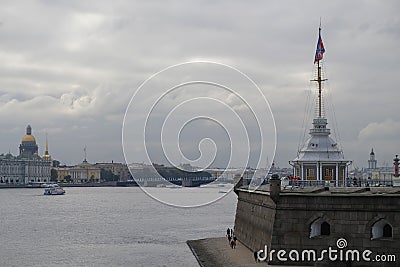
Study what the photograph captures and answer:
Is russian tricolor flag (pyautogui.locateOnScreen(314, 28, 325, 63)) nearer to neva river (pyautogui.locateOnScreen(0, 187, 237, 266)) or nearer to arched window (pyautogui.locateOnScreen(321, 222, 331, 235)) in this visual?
arched window (pyautogui.locateOnScreen(321, 222, 331, 235))

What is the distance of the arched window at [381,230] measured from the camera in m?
36.2

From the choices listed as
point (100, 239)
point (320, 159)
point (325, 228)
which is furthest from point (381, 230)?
point (100, 239)

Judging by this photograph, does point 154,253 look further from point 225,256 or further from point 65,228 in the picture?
point 65,228

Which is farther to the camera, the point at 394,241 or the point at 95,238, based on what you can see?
the point at 95,238

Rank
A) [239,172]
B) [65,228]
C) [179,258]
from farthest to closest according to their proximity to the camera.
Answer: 1. [65,228]
2. [239,172]
3. [179,258]

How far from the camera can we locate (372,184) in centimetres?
4472

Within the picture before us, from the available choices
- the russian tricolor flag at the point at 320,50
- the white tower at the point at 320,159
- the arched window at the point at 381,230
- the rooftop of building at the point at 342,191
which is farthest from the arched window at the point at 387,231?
the russian tricolor flag at the point at 320,50

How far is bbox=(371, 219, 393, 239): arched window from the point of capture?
3619 centimetres

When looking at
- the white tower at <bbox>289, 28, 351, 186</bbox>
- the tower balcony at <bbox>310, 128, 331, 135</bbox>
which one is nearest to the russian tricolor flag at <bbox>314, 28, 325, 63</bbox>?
the white tower at <bbox>289, 28, 351, 186</bbox>

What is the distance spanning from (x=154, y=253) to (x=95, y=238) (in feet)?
43.3

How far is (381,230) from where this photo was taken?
→ 3644 centimetres

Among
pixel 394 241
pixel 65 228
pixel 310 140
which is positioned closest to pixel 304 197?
pixel 394 241

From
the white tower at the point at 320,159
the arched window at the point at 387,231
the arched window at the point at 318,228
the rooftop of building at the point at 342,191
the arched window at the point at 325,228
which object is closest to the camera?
the arched window at the point at 387,231

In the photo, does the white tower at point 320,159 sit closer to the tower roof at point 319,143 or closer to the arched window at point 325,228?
the tower roof at point 319,143
